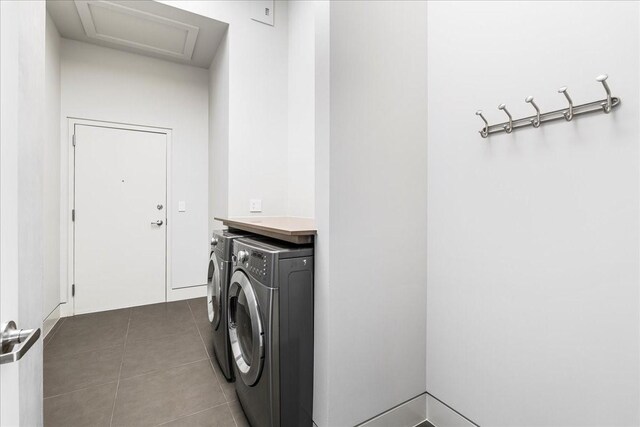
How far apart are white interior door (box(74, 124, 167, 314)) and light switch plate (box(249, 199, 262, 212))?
52.4 inches

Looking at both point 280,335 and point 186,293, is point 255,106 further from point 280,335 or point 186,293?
point 186,293

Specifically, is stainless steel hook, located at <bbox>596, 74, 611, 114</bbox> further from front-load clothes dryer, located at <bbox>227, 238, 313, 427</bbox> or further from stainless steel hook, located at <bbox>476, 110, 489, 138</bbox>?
front-load clothes dryer, located at <bbox>227, 238, 313, 427</bbox>

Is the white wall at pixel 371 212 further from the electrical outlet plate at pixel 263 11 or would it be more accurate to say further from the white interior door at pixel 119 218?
the white interior door at pixel 119 218

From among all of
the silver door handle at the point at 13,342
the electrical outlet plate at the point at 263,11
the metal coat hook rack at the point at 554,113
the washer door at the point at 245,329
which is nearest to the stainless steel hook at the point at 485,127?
the metal coat hook rack at the point at 554,113

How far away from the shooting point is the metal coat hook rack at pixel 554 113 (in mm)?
929

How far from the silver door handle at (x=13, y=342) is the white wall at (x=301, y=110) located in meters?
2.04

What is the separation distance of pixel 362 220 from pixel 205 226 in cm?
283

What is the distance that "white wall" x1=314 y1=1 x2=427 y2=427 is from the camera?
1.26 metres

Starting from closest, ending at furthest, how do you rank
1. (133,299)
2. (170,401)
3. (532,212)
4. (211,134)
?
(532,212) < (170,401) < (133,299) < (211,134)

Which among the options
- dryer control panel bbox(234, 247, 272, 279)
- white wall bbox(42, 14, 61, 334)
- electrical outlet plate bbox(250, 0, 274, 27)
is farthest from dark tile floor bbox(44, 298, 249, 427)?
electrical outlet plate bbox(250, 0, 274, 27)

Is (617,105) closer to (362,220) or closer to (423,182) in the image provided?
(423,182)

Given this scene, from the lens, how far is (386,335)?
55.7 inches

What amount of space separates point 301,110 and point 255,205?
0.98 m

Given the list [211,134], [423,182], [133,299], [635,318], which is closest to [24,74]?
[423,182]
